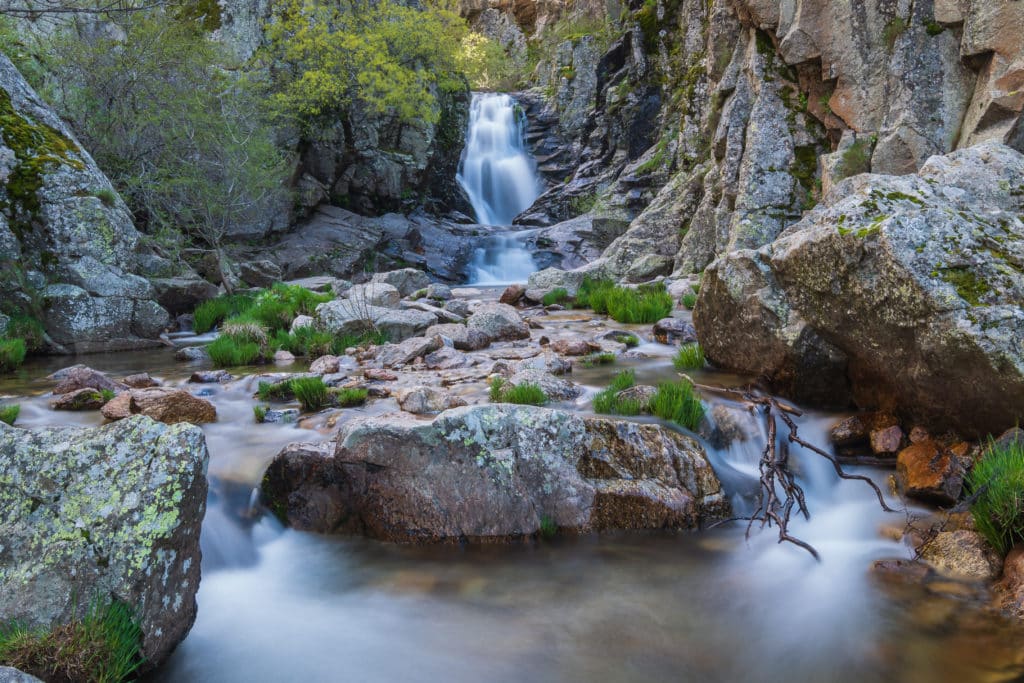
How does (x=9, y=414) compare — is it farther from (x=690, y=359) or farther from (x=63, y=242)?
(x=690, y=359)

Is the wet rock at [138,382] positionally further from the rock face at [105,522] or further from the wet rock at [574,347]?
the wet rock at [574,347]

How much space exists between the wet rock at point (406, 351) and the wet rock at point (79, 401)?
3243mm

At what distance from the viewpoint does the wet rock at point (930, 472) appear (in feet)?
13.3

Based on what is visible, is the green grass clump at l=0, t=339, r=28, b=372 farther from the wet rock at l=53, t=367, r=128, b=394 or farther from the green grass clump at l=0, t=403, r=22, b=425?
the green grass clump at l=0, t=403, r=22, b=425

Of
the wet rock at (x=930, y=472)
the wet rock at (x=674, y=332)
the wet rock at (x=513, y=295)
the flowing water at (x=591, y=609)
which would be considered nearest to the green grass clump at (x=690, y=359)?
the wet rock at (x=674, y=332)

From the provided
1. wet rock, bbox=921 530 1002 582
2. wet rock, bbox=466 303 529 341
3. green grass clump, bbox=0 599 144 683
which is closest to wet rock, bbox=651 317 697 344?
wet rock, bbox=466 303 529 341

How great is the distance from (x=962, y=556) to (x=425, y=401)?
4.22 m

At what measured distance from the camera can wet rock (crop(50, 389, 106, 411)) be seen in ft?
20.6

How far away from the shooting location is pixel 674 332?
9094mm

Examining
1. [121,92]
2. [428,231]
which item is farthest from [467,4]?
[121,92]

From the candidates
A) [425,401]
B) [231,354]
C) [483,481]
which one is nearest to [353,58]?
[231,354]

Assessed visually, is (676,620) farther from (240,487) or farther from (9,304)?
(9,304)

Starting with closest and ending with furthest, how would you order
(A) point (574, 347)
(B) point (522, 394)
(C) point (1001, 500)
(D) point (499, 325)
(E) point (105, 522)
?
(E) point (105, 522) < (C) point (1001, 500) < (B) point (522, 394) < (A) point (574, 347) < (D) point (499, 325)

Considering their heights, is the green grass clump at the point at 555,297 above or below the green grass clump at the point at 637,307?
below
